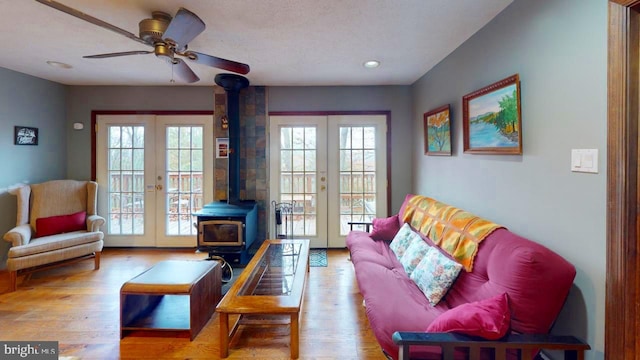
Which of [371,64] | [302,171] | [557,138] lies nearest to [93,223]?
[302,171]

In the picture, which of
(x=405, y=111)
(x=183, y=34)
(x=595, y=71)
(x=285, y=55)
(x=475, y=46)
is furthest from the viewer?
(x=405, y=111)

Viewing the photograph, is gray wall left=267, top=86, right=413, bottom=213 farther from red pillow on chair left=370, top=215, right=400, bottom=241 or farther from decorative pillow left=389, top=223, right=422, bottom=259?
decorative pillow left=389, top=223, right=422, bottom=259

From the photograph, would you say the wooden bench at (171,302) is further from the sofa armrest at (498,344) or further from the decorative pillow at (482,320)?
the decorative pillow at (482,320)

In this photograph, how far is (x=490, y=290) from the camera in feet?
5.25

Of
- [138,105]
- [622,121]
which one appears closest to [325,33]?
[622,121]

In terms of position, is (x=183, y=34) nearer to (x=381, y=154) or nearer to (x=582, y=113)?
(x=582, y=113)

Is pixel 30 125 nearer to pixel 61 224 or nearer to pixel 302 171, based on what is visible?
pixel 61 224

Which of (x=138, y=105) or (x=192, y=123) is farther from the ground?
(x=138, y=105)

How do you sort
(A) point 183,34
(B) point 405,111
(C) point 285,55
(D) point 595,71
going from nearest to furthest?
1. (D) point 595,71
2. (A) point 183,34
3. (C) point 285,55
4. (B) point 405,111

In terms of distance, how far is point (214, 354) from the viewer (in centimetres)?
203

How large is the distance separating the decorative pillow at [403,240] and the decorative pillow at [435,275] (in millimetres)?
407

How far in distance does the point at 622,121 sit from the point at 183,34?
7.95ft

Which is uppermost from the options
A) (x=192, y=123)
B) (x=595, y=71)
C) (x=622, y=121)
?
(x=192, y=123)

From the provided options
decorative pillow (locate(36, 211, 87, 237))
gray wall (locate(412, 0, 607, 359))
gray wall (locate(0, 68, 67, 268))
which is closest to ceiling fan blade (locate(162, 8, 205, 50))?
gray wall (locate(412, 0, 607, 359))
